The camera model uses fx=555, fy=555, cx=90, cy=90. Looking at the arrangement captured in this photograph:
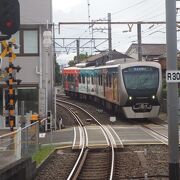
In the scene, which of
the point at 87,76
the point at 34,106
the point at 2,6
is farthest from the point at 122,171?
the point at 87,76

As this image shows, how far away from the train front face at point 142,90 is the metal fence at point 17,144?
1164 centimetres

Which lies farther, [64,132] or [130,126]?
[130,126]

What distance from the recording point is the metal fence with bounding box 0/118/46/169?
12.4 m

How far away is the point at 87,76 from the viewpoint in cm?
4500

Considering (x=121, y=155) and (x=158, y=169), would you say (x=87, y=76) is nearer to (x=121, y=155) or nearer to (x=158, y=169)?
(x=121, y=155)

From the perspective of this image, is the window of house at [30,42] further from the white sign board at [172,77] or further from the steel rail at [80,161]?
the white sign board at [172,77]

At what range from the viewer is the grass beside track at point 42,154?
17.0m

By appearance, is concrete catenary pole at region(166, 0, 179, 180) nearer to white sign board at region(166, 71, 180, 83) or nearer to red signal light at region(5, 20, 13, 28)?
white sign board at region(166, 71, 180, 83)

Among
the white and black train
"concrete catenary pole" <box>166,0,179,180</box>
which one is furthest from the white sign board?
the white and black train

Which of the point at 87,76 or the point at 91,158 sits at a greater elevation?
the point at 87,76

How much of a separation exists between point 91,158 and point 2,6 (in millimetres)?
11569

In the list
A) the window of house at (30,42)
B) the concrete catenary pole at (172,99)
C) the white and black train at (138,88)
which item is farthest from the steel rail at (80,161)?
the window of house at (30,42)

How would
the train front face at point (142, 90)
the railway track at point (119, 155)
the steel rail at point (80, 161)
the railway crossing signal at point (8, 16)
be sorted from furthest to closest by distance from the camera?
the train front face at point (142, 90)
the railway track at point (119, 155)
the steel rail at point (80, 161)
the railway crossing signal at point (8, 16)

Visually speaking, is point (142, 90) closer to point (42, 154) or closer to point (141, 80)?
point (141, 80)
